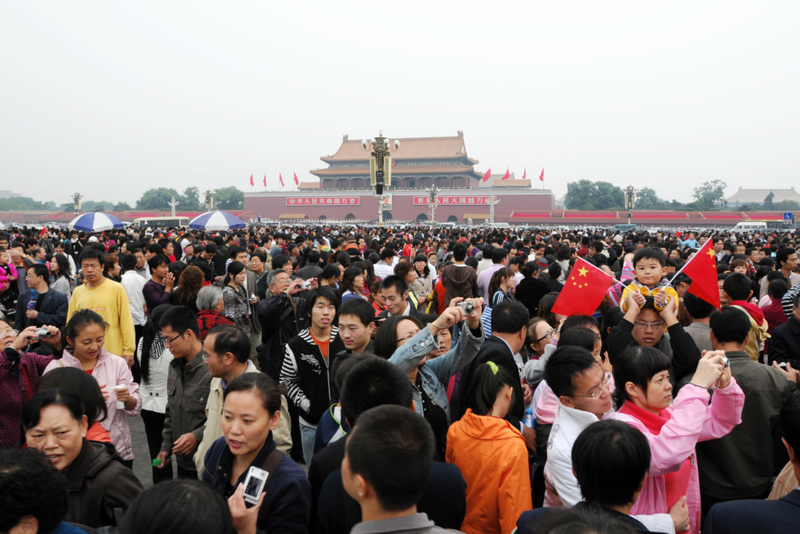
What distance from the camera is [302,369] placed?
2.42 meters

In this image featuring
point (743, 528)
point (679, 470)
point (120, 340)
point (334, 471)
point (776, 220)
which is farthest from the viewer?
point (776, 220)

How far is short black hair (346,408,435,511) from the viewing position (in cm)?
106

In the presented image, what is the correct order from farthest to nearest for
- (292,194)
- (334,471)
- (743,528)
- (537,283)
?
(292,194)
(537,283)
(334,471)
(743,528)

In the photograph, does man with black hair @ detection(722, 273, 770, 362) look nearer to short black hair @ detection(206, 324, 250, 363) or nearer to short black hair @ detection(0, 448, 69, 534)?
short black hair @ detection(206, 324, 250, 363)

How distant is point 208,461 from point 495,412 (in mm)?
926

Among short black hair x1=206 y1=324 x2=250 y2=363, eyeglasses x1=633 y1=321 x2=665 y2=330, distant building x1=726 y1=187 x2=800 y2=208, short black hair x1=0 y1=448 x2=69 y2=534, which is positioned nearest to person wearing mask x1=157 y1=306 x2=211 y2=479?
short black hair x1=206 y1=324 x2=250 y2=363

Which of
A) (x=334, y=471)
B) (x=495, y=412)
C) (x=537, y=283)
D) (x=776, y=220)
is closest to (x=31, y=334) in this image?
(x=334, y=471)

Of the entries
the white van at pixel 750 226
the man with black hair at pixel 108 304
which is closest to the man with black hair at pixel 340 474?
the man with black hair at pixel 108 304

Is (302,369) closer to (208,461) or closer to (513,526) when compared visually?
(208,461)

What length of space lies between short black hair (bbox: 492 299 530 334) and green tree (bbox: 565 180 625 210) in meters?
41.9

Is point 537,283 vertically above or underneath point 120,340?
above

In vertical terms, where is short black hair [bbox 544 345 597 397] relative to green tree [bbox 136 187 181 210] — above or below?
below

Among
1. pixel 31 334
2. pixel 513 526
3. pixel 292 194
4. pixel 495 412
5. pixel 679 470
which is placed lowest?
pixel 513 526

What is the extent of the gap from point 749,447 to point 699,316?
39.6 inches
